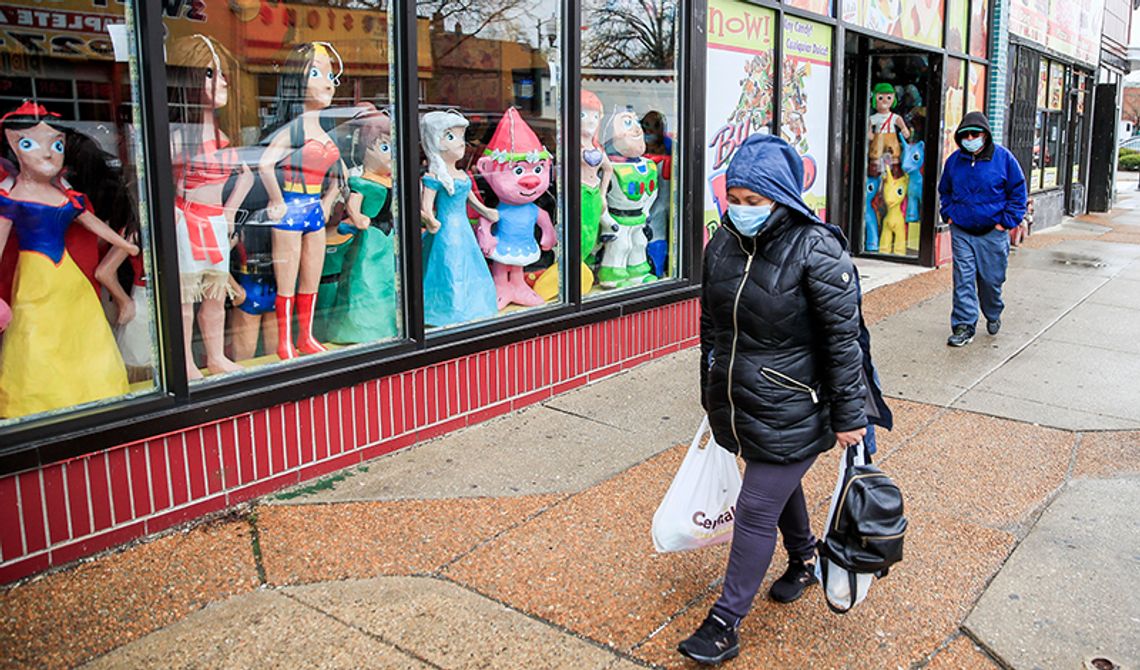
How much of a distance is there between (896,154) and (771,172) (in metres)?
8.98

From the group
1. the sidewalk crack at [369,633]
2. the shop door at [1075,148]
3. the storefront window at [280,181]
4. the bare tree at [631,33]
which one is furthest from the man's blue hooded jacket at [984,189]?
→ the shop door at [1075,148]

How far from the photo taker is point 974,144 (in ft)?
24.2

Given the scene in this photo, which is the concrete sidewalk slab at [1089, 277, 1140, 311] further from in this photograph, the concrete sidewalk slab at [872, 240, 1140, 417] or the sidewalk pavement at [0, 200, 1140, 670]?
the sidewalk pavement at [0, 200, 1140, 670]

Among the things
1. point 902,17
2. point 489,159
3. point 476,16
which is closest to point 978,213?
point 902,17

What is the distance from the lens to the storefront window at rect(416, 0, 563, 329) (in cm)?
539

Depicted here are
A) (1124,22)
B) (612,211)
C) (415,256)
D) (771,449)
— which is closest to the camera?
(771,449)

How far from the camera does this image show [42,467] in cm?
359

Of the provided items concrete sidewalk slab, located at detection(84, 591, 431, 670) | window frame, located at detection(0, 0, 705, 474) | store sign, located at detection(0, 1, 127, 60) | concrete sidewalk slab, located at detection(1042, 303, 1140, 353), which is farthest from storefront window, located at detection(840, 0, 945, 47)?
concrete sidewalk slab, located at detection(84, 591, 431, 670)

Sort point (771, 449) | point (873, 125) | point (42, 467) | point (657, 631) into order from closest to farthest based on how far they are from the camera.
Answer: point (771, 449), point (657, 631), point (42, 467), point (873, 125)

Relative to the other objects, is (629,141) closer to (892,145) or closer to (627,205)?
(627,205)

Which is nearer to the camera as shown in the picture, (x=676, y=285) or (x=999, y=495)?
(x=999, y=495)

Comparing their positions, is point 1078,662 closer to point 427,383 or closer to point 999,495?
point 999,495

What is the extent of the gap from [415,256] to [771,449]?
8.34 feet

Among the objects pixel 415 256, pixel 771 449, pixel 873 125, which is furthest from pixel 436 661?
pixel 873 125
